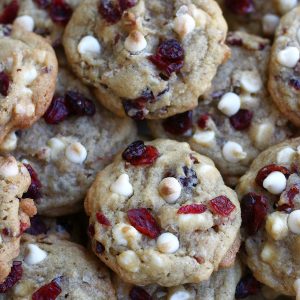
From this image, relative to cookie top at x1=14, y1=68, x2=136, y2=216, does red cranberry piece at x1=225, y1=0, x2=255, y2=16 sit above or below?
above

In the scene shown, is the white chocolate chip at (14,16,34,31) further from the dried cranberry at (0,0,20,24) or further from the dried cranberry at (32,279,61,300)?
the dried cranberry at (32,279,61,300)

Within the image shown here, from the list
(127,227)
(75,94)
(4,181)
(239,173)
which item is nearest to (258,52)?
(239,173)

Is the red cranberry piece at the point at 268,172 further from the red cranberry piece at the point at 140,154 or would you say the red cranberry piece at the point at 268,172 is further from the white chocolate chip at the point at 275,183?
the red cranberry piece at the point at 140,154

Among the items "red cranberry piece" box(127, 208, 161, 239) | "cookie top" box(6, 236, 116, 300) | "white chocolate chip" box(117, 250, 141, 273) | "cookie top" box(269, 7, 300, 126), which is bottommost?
"cookie top" box(6, 236, 116, 300)

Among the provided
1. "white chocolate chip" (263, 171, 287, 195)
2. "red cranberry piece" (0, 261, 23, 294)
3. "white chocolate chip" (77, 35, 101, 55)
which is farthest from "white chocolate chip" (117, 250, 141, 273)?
"white chocolate chip" (77, 35, 101, 55)

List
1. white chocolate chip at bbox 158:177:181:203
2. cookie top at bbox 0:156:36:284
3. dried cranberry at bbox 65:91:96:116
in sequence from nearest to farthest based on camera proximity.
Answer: cookie top at bbox 0:156:36:284
white chocolate chip at bbox 158:177:181:203
dried cranberry at bbox 65:91:96:116

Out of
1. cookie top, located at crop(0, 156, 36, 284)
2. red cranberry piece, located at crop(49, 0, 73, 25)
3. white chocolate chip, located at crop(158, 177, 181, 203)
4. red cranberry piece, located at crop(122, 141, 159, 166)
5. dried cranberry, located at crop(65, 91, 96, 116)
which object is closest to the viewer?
cookie top, located at crop(0, 156, 36, 284)

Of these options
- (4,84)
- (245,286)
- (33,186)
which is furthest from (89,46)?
(245,286)
